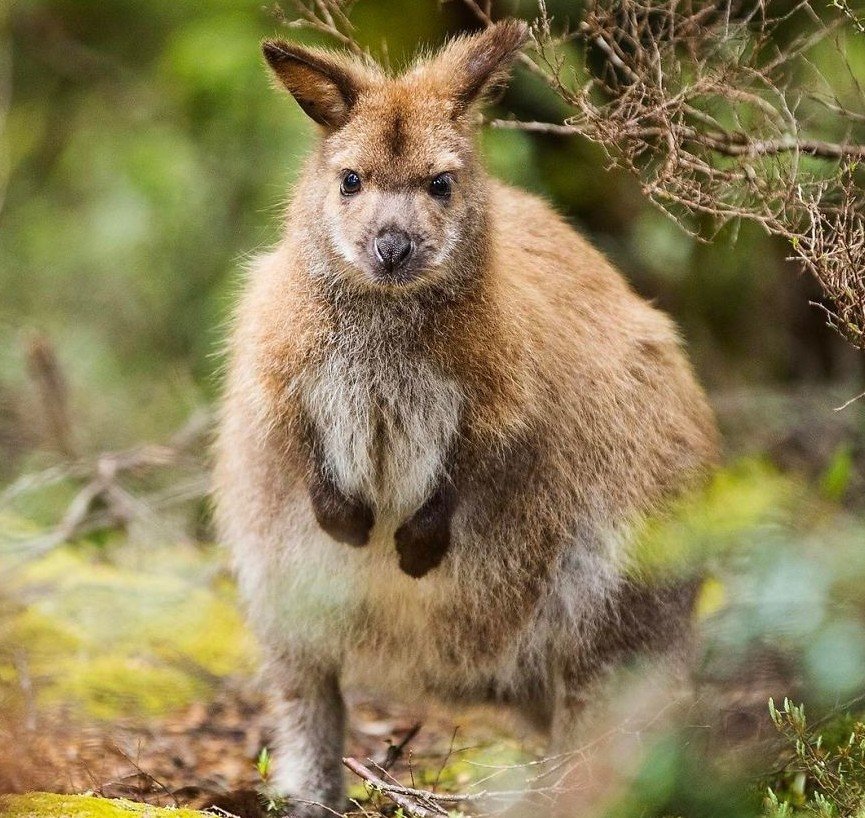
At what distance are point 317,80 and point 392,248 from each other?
674mm

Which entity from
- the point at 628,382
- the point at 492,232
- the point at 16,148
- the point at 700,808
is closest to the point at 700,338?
the point at 628,382

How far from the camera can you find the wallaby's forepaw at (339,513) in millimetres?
4383

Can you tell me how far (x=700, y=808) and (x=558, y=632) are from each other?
1.89 metres

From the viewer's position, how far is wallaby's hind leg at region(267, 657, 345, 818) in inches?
187

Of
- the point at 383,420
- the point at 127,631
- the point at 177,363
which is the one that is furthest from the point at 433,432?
→ the point at 177,363

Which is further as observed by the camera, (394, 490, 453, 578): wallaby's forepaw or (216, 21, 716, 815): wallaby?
(394, 490, 453, 578): wallaby's forepaw

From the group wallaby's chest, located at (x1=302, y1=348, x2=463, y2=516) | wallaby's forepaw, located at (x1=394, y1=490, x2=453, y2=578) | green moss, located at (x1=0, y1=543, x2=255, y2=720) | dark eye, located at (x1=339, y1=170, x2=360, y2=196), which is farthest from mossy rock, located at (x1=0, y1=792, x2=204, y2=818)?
dark eye, located at (x1=339, y1=170, x2=360, y2=196)

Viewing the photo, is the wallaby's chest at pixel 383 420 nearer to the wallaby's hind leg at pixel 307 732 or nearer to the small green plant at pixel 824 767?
the wallaby's hind leg at pixel 307 732

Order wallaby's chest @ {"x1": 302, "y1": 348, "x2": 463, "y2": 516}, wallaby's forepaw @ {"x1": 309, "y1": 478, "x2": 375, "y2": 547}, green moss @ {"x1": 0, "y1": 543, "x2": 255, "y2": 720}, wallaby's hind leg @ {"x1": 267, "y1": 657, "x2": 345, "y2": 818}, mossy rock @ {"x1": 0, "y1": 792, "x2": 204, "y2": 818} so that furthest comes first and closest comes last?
green moss @ {"x1": 0, "y1": 543, "x2": 255, "y2": 720} → wallaby's hind leg @ {"x1": 267, "y1": 657, "x2": 345, "y2": 818} → wallaby's forepaw @ {"x1": 309, "y1": 478, "x2": 375, "y2": 547} → wallaby's chest @ {"x1": 302, "y1": 348, "x2": 463, "y2": 516} → mossy rock @ {"x1": 0, "y1": 792, "x2": 204, "y2": 818}

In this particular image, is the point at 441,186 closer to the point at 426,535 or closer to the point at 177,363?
the point at 426,535

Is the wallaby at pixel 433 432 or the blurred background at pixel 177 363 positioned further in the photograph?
the blurred background at pixel 177 363

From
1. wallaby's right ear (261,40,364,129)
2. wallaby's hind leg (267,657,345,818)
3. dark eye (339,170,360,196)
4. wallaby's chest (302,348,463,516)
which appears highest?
wallaby's right ear (261,40,364,129)

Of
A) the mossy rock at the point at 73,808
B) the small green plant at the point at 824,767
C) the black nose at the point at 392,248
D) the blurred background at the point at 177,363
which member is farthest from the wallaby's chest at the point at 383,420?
the small green plant at the point at 824,767

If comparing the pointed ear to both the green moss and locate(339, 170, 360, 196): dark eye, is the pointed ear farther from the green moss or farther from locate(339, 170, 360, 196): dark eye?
the green moss
